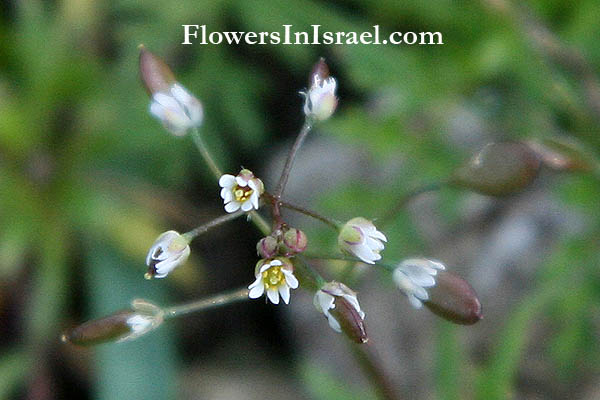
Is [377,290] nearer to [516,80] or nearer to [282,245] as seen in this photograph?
[516,80]

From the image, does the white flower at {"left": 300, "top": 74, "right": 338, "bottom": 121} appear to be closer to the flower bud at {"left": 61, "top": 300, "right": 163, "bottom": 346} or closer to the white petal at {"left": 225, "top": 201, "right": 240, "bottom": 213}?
the white petal at {"left": 225, "top": 201, "right": 240, "bottom": 213}

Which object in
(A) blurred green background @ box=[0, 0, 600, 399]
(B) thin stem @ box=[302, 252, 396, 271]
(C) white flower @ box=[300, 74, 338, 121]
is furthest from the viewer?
(A) blurred green background @ box=[0, 0, 600, 399]

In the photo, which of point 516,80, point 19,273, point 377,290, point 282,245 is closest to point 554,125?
point 516,80

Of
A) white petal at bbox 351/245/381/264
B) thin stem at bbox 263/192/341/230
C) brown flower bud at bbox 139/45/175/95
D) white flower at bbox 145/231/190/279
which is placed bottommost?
white flower at bbox 145/231/190/279

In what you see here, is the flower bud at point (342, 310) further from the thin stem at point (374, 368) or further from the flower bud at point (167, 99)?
the flower bud at point (167, 99)

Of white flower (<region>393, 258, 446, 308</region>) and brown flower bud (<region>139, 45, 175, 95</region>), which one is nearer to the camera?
white flower (<region>393, 258, 446, 308</region>)

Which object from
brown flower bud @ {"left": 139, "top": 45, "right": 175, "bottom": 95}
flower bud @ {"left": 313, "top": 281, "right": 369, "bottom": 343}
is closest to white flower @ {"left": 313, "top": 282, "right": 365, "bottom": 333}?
flower bud @ {"left": 313, "top": 281, "right": 369, "bottom": 343}

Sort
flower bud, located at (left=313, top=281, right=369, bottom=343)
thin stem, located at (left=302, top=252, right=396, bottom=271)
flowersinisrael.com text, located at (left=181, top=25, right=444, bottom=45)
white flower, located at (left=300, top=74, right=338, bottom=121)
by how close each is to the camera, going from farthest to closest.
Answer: flowersinisrael.com text, located at (left=181, top=25, right=444, bottom=45), white flower, located at (left=300, top=74, right=338, bottom=121), thin stem, located at (left=302, top=252, right=396, bottom=271), flower bud, located at (left=313, top=281, right=369, bottom=343)

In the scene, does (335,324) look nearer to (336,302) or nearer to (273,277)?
(336,302)
